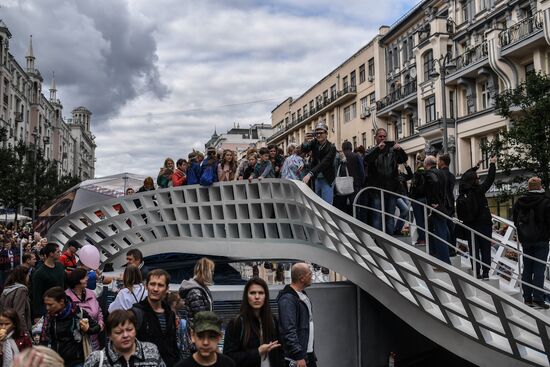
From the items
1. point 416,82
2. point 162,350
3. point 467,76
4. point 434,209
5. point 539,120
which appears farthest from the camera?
point 416,82

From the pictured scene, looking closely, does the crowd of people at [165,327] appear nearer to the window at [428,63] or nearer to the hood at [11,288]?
the hood at [11,288]

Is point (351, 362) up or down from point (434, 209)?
down

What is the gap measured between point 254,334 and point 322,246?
742cm

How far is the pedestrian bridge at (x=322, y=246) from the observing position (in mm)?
7387

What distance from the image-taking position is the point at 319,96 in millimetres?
56938

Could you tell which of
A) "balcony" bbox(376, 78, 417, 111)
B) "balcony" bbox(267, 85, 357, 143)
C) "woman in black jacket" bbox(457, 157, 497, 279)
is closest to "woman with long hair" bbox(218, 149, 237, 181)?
"woman in black jacket" bbox(457, 157, 497, 279)

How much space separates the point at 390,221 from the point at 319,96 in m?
47.9

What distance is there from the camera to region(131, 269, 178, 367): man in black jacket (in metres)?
4.84

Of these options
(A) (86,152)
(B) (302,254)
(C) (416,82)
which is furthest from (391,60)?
(A) (86,152)

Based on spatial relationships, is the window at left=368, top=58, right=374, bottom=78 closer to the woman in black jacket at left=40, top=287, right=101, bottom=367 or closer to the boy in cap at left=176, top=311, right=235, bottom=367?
the woman in black jacket at left=40, top=287, right=101, bottom=367

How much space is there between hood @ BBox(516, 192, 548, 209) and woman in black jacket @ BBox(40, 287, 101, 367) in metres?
6.01

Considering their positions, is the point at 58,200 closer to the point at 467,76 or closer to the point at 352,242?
the point at 352,242

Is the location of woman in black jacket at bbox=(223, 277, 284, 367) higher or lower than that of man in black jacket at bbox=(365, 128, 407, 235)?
lower

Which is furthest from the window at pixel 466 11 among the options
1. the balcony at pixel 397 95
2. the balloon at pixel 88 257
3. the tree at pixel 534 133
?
the balloon at pixel 88 257
